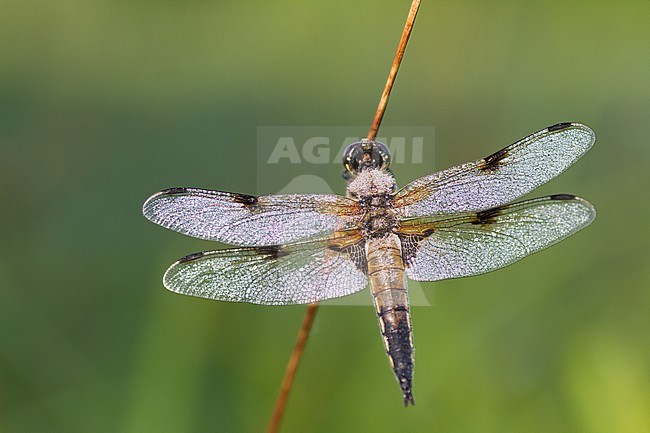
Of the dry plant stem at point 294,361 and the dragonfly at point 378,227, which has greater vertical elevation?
the dragonfly at point 378,227

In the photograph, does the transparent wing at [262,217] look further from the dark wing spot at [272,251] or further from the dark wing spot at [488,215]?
the dark wing spot at [488,215]

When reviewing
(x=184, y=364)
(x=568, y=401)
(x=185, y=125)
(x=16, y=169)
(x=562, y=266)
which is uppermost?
(x=185, y=125)

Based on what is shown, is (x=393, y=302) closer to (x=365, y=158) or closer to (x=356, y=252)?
(x=356, y=252)

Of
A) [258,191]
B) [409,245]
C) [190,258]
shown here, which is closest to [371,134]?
[409,245]

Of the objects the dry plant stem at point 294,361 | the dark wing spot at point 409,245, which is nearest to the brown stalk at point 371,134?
the dry plant stem at point 294,361

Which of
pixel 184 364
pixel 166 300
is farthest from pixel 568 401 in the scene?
pixel 166 300

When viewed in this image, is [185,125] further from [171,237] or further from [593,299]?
[593,299]
